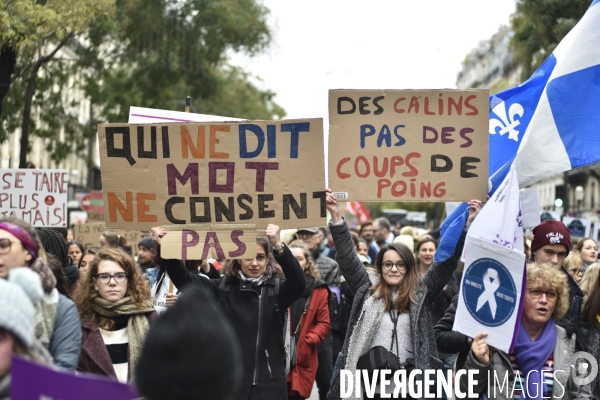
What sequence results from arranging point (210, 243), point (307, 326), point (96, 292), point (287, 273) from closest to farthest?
point (96, 292)
point (287, 273)
point (210, 243)
point (307, 326)

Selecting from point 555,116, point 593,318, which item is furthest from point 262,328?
point 555,116

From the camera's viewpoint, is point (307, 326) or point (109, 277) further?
point (307, 326)

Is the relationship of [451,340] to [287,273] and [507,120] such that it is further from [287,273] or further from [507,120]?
[507,120]

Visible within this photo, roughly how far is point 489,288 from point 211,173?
2.12 metres

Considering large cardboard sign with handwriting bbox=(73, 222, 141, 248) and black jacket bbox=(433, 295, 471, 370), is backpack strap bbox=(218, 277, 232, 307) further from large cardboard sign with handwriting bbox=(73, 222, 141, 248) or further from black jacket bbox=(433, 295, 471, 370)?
large cardboard sign with handwriting bbox=(73, 222, 141, 248)

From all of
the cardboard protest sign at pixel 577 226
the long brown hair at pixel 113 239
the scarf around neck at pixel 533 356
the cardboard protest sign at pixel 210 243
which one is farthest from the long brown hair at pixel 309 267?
the cardboard protest sign at pixel 577 226

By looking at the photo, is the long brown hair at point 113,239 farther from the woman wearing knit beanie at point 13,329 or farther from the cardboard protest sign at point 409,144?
the woman wearing knit beanie at point 13,329

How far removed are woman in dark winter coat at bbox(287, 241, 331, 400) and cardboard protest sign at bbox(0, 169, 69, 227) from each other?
3115 mm

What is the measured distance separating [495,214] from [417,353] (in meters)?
0.94

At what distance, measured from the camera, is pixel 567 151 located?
6984 millimetres

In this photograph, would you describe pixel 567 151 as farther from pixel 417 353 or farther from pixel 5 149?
pixel 5 149

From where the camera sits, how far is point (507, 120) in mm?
7355

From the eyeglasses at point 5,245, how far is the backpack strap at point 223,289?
1.85 m

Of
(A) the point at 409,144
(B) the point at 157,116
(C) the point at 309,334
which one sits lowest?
(C) the point at 309,334
